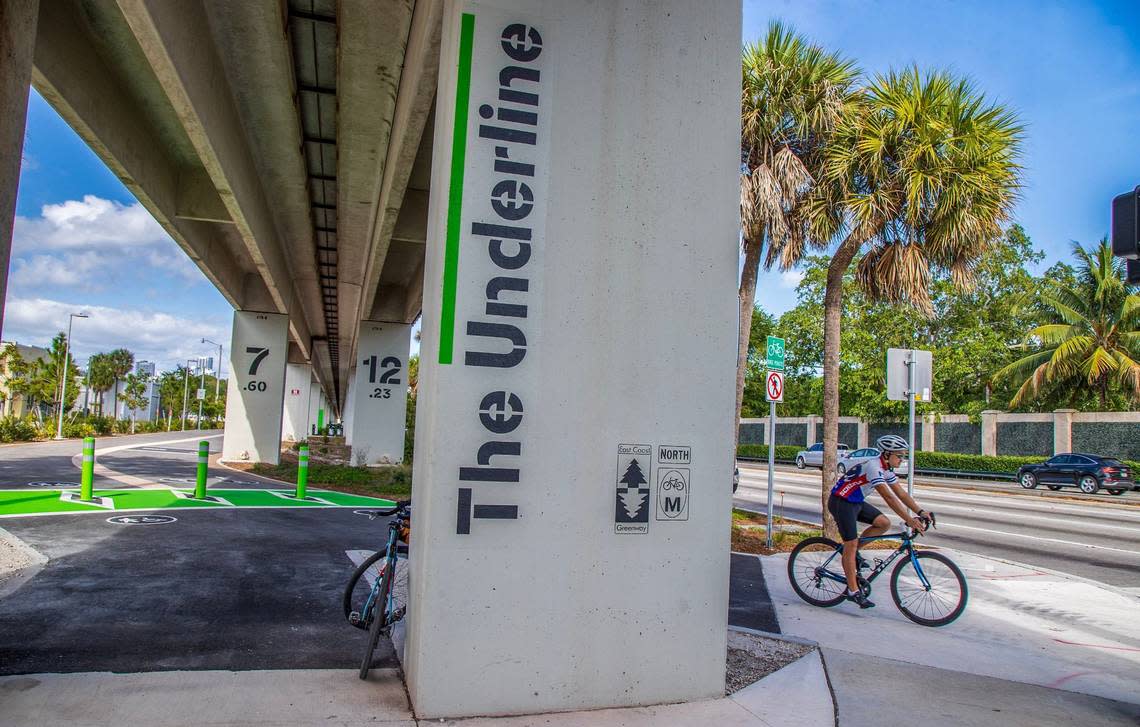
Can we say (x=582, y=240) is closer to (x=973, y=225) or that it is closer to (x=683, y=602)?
(x=683, y=602)

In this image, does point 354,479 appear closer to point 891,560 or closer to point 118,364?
point 891,560

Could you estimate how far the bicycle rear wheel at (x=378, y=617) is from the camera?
470 cm

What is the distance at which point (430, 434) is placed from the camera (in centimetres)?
423

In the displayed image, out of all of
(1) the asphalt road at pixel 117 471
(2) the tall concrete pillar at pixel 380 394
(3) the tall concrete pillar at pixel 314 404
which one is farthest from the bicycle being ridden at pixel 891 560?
(3) the tall concrete pillar at pixel 314 404

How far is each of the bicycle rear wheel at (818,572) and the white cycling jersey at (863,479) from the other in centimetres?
57

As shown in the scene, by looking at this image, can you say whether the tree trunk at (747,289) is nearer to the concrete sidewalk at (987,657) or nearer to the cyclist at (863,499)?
the concrete sidewalk at (987,657)

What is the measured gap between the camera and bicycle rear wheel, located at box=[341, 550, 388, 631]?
535 centimetres

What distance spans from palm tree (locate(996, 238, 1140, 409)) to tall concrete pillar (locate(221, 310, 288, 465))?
3503cm

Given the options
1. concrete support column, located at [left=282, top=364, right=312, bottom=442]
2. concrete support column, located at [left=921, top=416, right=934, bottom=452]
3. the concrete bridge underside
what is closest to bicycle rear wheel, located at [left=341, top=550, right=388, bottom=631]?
the concrete bridge underside

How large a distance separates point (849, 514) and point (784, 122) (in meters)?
7.74

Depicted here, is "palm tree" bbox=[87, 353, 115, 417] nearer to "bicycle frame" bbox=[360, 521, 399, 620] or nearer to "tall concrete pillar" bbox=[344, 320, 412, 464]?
"tall concrete pillar" bbox=[344, 320, 412, 464]

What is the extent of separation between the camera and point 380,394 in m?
26.9

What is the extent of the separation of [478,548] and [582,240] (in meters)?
1.92

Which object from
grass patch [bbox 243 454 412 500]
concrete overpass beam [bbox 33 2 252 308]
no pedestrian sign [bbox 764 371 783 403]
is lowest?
grass patch [bbox 243 454 412 500]
